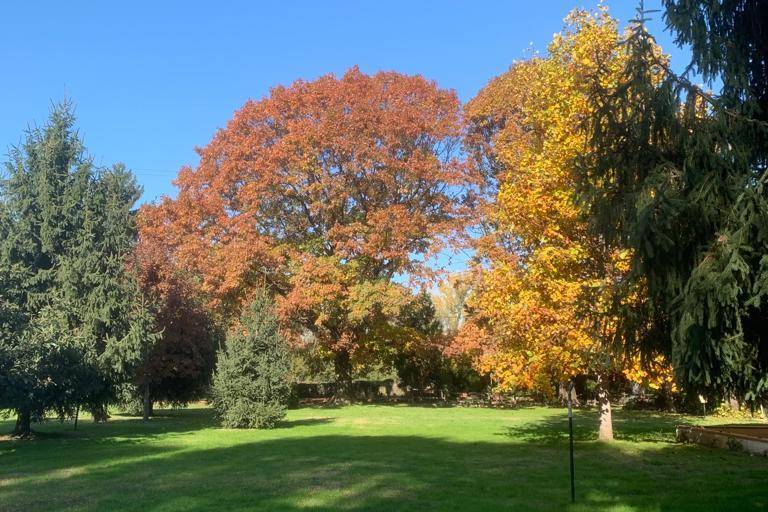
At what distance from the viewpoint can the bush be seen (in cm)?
2036

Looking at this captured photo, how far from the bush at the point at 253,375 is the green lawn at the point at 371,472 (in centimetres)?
81

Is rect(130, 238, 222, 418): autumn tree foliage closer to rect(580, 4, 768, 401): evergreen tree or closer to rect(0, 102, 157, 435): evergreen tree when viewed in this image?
rect(0, 102, 157, 435): evergreen tree

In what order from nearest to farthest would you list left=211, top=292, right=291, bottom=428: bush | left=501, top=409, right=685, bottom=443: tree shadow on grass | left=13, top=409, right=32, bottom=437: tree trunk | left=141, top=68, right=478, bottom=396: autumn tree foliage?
left=501, top=409, right=685, bottom=443: tree shadow on grass < left=13, top=409, right=32, bottom=437: tree trunk < left=211, top=292, right=291, bottom=428: bush < left=141, top=68, right=478, bottom=396: autumn tree foliage

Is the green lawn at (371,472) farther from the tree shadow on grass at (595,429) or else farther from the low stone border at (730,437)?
the low stone border at (730,437)

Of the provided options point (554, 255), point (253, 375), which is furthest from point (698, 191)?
point (253, 375)

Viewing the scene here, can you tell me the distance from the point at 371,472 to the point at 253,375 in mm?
9972

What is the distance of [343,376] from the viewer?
3584 cm

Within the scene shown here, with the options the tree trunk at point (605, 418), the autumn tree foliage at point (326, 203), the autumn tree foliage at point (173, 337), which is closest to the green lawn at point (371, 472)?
the tree trunk at point (605, 418)

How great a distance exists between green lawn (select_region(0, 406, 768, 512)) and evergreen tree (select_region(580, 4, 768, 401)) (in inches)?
Result: 103

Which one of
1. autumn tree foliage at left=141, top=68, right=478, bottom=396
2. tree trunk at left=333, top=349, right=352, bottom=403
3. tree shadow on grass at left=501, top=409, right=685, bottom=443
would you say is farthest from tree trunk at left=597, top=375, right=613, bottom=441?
tree trunk at left=333, top=349, right=352, bottom=403

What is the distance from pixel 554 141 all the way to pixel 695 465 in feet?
25.1

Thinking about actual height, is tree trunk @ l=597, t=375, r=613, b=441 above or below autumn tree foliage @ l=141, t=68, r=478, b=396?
below

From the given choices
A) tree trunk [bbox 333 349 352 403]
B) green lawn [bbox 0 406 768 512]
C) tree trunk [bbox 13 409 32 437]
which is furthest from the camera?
tree trunk [bbox 333 349 352 403]

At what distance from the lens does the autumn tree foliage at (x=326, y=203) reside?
28922 millimetres
